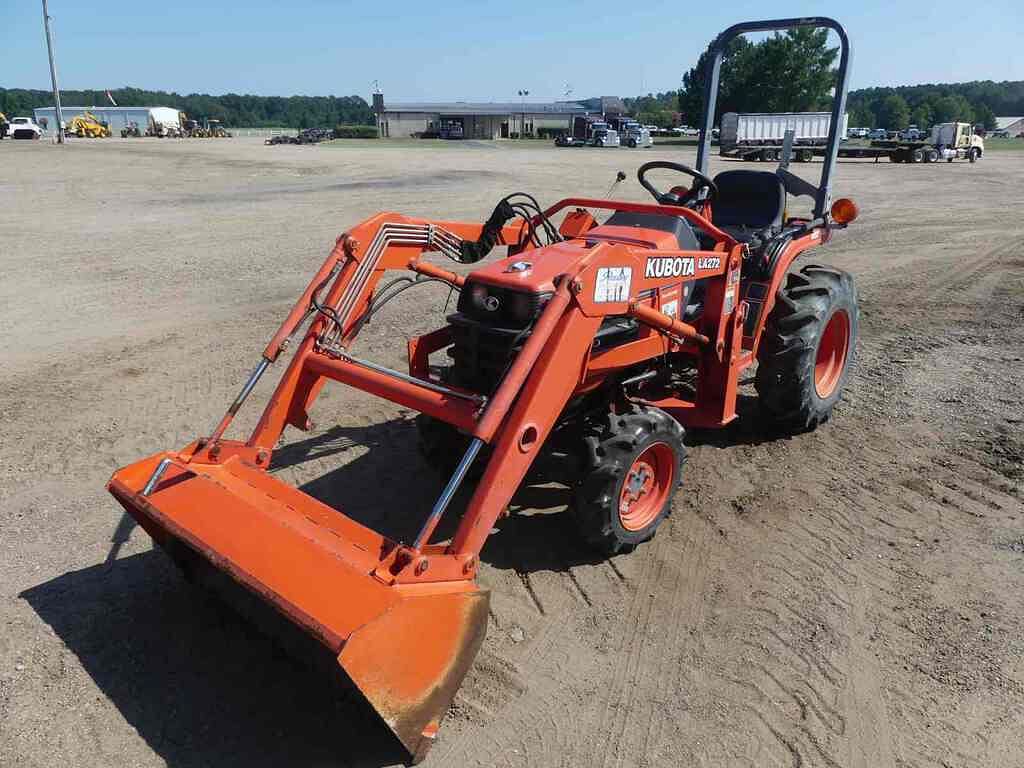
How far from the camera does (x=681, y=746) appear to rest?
2.93 meters

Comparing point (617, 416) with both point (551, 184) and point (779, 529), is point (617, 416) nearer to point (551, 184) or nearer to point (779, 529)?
point (779, 529)

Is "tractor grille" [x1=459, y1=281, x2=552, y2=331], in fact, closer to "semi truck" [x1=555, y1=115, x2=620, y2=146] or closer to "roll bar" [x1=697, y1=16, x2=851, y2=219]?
"roll bar" [x1=697, y1=16, x2=851, y2=219]

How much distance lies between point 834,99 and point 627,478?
11.3ft

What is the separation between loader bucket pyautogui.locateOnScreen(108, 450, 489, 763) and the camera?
264cm

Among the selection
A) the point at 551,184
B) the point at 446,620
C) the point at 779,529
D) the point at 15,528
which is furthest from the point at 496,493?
the point at 551,184

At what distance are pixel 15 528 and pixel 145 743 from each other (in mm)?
2021

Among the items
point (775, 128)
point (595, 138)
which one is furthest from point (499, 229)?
point (595, 138)

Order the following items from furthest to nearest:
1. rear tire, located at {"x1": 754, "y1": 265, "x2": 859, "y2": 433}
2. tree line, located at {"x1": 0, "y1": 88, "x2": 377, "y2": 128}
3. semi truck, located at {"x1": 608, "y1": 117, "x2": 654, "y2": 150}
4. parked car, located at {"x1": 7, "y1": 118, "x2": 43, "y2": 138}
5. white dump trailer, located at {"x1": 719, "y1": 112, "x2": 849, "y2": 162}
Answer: tree line, located at {"x1": 0, "y1": 88, "x2": 377, "y2": 128} → semi truck, located at {"x1": 608, "y1": 117, "x2": 654, "y2": 150} → parked car, located at {"x1": 7, "y1": 118, "x2": 43, "y2": 138} → white dump trailer, located at {"x1": 719, "y1": 112, "x2": 849, "y2": 162} → rear tire, located at {"x1": 754, "y1": 265, "x2": 859, "y2": 433}

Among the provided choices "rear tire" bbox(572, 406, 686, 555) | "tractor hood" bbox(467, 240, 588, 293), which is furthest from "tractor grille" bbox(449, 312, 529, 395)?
"rear tire" bbox(572, 406, 686, 555)

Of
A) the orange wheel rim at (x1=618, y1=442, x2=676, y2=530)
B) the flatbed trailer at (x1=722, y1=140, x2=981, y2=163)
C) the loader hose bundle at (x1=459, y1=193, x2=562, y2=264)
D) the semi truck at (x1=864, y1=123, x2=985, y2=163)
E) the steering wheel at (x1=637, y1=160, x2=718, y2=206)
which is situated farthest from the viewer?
the semi truck at (x1=864, y1=123, x2=985, y2=163)

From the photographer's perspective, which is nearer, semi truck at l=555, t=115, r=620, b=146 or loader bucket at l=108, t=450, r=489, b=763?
loader bucket at l=108, t=450, r=489, b=763

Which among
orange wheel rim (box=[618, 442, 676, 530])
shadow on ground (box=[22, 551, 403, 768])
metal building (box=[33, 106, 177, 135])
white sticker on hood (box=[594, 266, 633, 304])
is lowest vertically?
shadow on ground (box=[22, 551, 403, 768])

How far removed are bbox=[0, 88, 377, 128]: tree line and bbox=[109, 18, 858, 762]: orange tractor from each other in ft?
396

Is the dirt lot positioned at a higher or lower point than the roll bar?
lower
